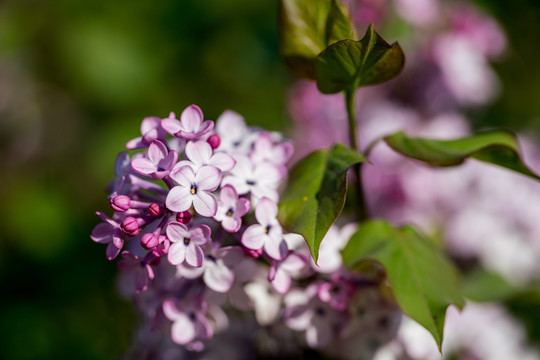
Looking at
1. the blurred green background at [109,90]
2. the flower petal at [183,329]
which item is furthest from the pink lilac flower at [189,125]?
the blurred green background at [109,90]

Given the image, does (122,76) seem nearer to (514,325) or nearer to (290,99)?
(290,99)

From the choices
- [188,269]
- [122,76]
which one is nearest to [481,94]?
[188,269]

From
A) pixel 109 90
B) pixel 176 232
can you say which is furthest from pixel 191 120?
pixel 109 90

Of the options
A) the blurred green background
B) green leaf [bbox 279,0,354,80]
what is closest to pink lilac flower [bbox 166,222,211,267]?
green leaf [bbox 279,0,354,80]

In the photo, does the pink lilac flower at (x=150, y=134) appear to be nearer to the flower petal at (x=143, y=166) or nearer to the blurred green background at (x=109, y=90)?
the flower petal at (x=143, y=166)

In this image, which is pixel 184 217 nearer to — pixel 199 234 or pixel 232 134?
pixel 199 234

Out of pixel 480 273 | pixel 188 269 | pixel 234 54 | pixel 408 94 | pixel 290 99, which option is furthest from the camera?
pixel 234 54

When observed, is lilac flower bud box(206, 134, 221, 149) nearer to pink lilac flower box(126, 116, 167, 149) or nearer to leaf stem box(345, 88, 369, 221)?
pink lilac flower box(126, 116, 167, 149)
